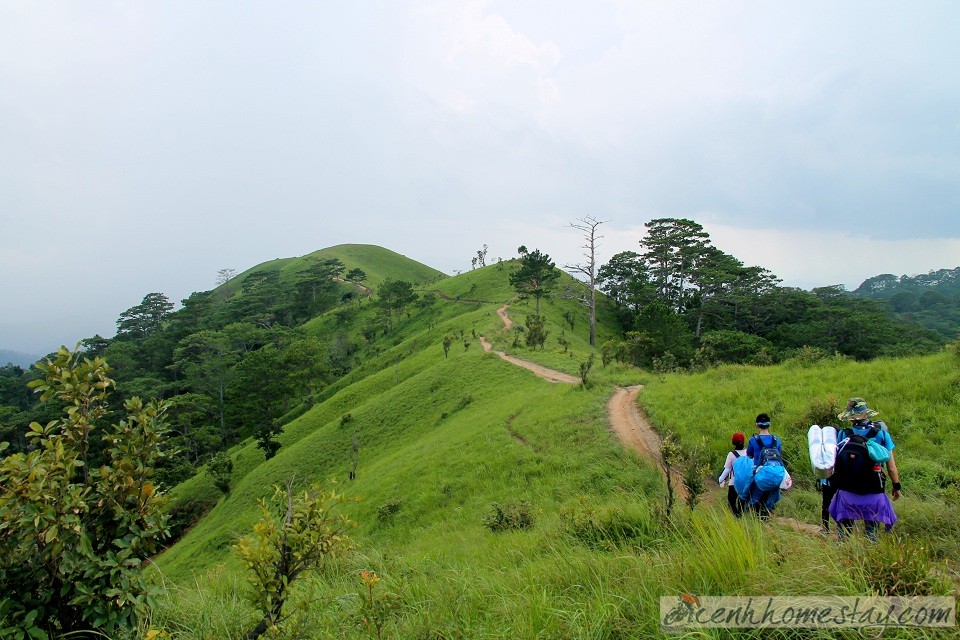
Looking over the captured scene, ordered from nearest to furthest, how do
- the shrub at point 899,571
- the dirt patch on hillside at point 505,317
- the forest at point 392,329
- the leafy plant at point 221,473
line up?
the shrub at point 899,571
the leafy plant at point 221,473
the forest at point 392,329
the dirt patch on hillside at point 505,317

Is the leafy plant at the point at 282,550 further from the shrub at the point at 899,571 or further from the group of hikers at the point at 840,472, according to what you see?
the group of hikers at the point at 840,472

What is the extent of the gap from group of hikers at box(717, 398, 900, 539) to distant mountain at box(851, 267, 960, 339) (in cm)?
2092

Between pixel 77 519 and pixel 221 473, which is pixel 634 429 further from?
pixel 221 473

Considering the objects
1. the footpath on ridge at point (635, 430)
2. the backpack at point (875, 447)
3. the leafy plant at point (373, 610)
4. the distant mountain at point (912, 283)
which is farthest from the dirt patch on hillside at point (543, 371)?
the distant mountain at point (912, 283)

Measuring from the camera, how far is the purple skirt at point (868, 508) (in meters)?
5.00

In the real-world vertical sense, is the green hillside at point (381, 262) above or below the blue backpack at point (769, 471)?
above

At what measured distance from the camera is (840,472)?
519 cm

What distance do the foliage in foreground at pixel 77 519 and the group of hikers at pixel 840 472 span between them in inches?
235

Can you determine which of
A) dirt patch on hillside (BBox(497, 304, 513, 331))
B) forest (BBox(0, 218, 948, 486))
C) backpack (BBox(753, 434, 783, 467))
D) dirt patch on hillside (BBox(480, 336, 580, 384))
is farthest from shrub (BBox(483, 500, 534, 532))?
dirt patch on hillside (BBox(497, 304, 513, 331))

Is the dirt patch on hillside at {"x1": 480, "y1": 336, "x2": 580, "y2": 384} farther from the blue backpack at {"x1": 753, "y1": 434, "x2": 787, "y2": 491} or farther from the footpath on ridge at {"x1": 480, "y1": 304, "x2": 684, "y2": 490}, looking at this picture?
the blue backpack at {"x1": 753, "y1": 434, "x2": 787, "y2": 491}

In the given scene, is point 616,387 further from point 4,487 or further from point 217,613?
point 4,487

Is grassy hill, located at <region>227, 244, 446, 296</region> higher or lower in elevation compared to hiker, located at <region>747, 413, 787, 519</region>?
higher

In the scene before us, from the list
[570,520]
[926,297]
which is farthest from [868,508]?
[926,297]

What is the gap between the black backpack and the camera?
499 centimetres
